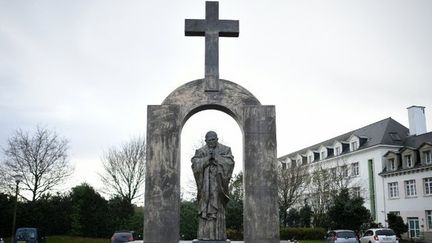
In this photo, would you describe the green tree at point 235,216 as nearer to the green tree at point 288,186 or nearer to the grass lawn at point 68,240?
the grass lawn at point 68,240

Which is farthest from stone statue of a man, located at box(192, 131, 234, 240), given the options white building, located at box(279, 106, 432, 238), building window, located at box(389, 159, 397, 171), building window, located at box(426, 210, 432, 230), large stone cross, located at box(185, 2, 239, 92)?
building window, located at box(389, 159, 397, 171)

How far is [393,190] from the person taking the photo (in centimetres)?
4447

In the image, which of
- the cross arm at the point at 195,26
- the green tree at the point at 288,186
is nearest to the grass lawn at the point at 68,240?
the green tree at the point at 288,186

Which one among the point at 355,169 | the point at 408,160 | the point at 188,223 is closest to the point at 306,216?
the point at 355,169

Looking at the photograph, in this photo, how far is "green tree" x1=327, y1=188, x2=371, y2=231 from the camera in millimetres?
35531

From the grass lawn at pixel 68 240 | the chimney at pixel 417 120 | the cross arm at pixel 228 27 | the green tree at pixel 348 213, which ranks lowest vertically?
the grass lawn at pixel 68 240

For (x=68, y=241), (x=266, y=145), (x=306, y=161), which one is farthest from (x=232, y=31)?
(x=306, y=161)

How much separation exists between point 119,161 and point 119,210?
7313 millimetres

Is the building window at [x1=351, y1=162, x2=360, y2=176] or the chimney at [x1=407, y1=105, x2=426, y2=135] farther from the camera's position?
the building window at [x1=351, y1=162, x2=360, y2=176]

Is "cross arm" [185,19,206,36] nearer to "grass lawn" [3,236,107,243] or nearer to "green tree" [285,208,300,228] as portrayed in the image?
"grass lawn" [3,236,107,243]

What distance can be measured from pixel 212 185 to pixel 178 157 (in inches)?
42.7

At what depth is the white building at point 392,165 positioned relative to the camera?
40.4 metres

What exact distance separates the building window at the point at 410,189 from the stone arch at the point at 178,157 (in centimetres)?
3591

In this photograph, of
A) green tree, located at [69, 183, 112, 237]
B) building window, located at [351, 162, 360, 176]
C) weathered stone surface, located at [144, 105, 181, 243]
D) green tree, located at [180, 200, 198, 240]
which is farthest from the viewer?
building window, located at [351, 162, 360, 176]
